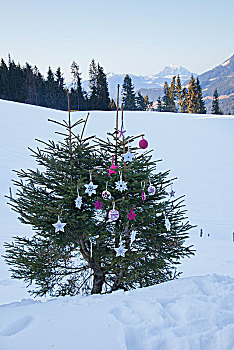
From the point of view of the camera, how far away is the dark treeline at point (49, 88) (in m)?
42.9

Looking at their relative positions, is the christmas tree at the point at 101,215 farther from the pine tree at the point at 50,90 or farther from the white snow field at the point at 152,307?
the pine tree at the point at 50,90

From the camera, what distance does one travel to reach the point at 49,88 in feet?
152

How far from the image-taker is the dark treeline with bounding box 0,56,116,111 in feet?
141

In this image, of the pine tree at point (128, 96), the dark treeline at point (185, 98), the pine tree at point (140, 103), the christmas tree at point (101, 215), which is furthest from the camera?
the pine tree at point (140, 103)

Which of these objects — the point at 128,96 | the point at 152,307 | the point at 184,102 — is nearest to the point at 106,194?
the point at 152,307

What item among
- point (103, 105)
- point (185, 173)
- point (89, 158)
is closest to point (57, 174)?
point (89, 158)

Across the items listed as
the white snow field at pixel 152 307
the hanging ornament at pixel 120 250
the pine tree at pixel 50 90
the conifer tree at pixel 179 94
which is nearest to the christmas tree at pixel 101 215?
the hanging ornament at pixel 120 250

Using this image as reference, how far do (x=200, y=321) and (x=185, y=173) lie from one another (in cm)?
1608

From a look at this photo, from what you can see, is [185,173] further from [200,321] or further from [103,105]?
[103,105]

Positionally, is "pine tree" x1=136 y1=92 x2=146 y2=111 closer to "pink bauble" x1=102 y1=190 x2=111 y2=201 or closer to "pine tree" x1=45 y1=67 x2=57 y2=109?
"pine tree" x1=45 y1=67 x2=57 y2=109

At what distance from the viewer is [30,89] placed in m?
45.6

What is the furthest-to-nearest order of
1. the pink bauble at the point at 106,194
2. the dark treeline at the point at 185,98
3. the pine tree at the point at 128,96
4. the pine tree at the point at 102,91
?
the dark treeline at the point at 185,98 < the pine tree at the point at 128,96 < the pine tree at the point at 102,91 < the pink bauble at the point at 106,194

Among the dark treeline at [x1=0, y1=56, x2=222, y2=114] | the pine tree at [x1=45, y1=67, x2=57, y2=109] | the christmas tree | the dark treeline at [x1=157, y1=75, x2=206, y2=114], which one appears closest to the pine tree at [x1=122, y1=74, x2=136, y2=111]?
the dark treeline at [x1=0, y1=56, x2=222, y2=114]

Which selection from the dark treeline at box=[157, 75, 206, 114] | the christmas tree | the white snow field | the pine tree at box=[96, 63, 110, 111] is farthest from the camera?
the dark treeline at box=[157, 75, 206, 114]
